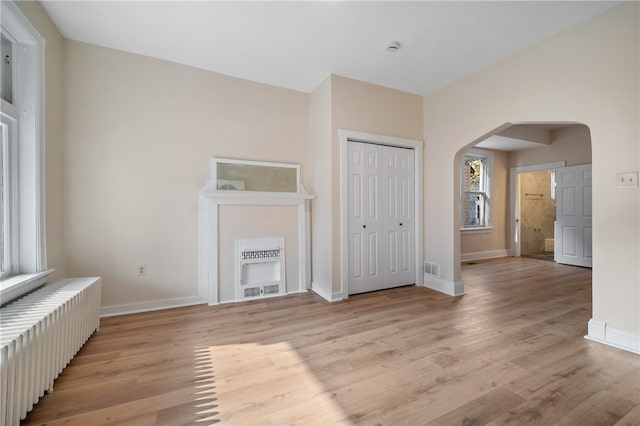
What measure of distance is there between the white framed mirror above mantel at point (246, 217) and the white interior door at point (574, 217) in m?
5.56

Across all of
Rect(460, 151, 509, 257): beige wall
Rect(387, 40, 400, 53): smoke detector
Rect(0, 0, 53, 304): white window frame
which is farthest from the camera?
Rect(460, 151, 509, 257): beige wall

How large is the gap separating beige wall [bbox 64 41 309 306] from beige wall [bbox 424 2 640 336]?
3.25 meters

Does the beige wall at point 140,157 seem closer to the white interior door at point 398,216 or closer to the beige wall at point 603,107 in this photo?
the white interior door at point 398,216

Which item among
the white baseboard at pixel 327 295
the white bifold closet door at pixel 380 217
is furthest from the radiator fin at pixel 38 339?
the white bifold closet door at pixel 380 217

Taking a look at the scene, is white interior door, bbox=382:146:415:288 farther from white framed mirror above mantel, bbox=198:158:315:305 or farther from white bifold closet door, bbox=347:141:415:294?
white framed mirror above mantel, bbox=198:158:315:305

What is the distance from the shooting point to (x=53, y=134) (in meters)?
2.51

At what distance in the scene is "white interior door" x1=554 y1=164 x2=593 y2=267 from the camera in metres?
5.24

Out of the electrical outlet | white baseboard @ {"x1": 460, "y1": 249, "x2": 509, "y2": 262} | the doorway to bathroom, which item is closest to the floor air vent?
the electrical outlet

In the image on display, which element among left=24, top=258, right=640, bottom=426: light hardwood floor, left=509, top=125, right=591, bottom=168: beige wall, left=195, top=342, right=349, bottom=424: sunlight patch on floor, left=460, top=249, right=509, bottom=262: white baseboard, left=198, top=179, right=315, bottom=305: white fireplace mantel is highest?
left=509, top=125, right=591, bottom=168: beige wall

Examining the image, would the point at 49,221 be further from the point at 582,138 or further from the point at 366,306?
the point at 582,138

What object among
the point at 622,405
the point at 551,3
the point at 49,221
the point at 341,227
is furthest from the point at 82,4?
the point at 622,405

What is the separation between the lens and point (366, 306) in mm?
3223

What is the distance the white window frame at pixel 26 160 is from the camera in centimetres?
209

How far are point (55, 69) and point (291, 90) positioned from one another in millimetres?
2536
